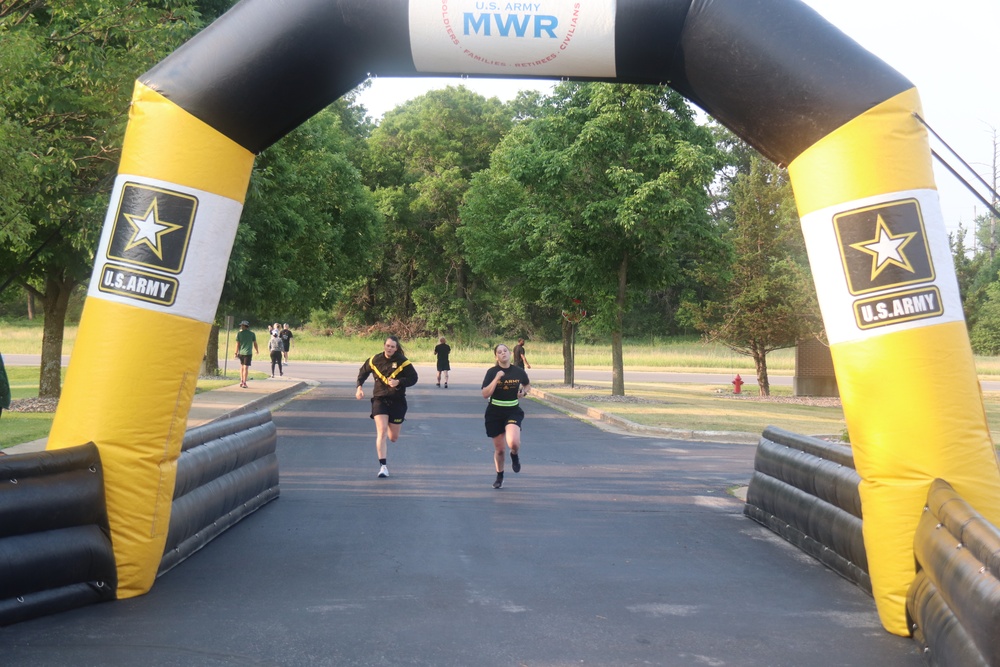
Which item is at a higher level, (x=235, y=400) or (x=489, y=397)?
(x=235, y=400)

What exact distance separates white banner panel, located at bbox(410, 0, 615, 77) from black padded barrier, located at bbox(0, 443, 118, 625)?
148 inches

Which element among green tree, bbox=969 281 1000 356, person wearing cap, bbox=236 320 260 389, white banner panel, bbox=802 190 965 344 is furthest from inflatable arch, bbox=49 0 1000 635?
green tree, bbox=969 281 1000 356

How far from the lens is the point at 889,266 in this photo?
703 cm

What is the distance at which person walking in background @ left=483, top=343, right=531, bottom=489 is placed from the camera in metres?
12.9

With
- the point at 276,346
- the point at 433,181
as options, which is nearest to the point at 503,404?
the point at 276,346

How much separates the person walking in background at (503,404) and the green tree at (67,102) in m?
6.49

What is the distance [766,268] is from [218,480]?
2581 cm

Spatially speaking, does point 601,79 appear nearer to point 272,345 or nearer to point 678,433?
point 678,433

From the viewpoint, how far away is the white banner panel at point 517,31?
25.1 ft

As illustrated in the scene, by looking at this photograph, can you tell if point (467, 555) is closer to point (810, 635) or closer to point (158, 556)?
point (158, 556)

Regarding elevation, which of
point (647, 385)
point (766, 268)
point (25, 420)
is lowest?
point (25, 420)

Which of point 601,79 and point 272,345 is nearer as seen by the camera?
point 601,79

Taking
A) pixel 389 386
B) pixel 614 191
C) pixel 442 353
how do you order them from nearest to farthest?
pixel 389 386 → pixel 614 191 → pixel 442 353

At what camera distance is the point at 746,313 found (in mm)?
32969
